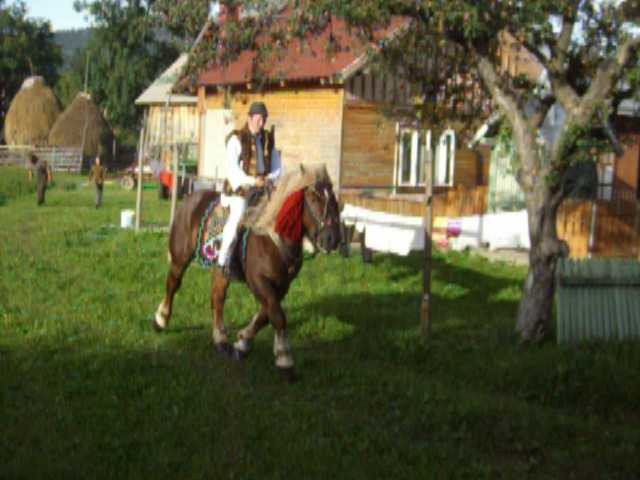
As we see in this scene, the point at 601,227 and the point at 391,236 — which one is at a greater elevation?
the point at 601,227

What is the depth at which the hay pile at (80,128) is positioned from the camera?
216 feet

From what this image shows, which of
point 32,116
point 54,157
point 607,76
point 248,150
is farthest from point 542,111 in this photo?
point 32,116

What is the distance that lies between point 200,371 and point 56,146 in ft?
196

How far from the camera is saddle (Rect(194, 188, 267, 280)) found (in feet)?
33.0

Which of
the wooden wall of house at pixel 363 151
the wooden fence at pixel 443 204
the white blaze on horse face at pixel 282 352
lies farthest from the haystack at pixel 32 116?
the white blaze on horse face at pixel 282 352

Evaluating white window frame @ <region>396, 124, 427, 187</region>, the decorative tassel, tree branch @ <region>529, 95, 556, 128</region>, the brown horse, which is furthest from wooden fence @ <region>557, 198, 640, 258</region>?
the decorative tassel

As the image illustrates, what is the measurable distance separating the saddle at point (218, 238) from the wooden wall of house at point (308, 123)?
14.9 metres

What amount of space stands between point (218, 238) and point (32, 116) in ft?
205

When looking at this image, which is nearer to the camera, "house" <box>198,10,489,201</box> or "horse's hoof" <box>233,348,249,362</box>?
"horse's hoof" <box>233,348,249,362</box>

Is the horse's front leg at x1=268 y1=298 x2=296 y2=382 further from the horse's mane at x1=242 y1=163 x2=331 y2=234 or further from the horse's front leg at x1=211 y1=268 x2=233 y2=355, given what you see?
the horse's front leg at x1=211 y1=268 x2=233 y2=355

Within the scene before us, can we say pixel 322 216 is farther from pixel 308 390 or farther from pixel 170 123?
pixel 170 123

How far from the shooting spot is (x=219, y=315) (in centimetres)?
1042

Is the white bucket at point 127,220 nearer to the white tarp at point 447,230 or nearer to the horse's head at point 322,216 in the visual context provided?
the white tarp at point 447,230

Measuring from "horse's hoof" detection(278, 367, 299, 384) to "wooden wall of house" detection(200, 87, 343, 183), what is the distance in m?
17.2
